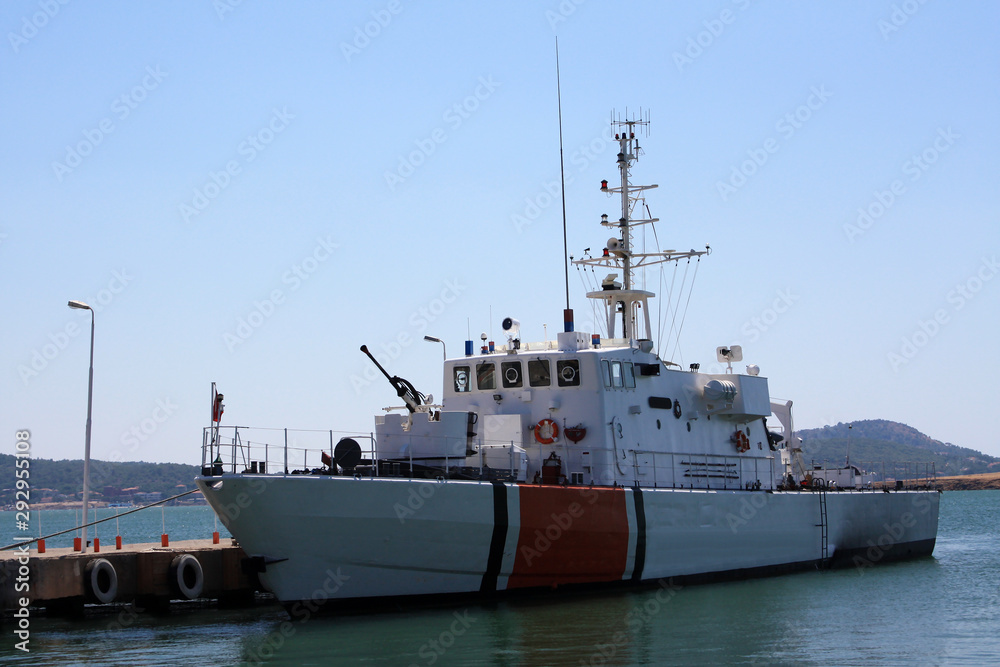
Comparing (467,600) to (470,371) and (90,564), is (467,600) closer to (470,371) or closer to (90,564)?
(470,371)

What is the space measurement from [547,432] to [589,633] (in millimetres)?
5052

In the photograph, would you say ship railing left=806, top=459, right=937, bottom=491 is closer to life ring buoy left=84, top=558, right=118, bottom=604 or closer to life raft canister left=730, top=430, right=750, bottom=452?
life raft canister left=730, top=430, right=750, bottom=452

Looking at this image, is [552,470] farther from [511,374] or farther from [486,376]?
[486,376]

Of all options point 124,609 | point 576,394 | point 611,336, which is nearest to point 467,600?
point 576,394

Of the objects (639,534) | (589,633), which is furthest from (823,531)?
(589,633)

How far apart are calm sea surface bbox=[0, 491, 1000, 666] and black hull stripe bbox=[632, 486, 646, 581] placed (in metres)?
0.43

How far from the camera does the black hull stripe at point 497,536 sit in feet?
57.7

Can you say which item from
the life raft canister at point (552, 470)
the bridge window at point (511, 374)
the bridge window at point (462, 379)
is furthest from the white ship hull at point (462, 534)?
the bridge window at point (462, 379)

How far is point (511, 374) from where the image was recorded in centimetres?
2080

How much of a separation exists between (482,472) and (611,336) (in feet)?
21.2

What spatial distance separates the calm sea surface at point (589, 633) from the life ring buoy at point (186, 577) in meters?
0.43

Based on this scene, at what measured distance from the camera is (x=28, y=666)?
14.2m

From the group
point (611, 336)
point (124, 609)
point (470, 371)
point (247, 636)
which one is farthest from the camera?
A: point (611, 336)

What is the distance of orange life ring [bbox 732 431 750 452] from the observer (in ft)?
80.7
